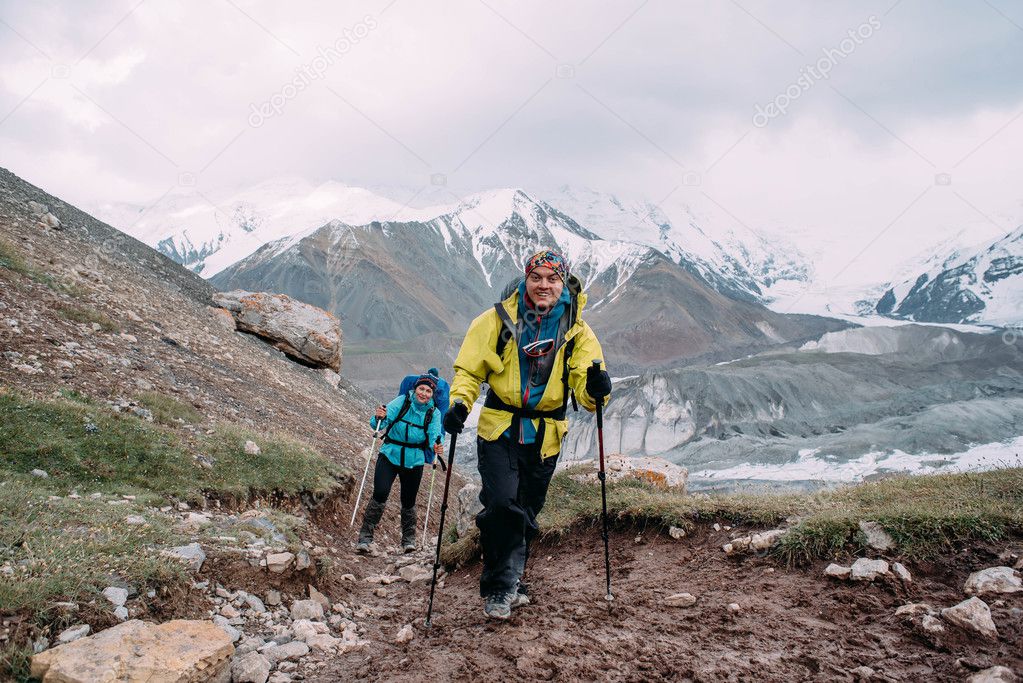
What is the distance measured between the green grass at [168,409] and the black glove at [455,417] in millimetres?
6706

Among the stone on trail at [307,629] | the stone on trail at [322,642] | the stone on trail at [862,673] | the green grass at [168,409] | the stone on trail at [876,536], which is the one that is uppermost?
the green grass at [168,409]

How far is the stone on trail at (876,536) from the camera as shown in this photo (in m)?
4.96

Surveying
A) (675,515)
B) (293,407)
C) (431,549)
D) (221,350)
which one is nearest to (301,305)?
(221,350)

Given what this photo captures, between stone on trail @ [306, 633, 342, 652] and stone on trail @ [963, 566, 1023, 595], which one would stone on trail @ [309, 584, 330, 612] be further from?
stone on trail @ [963, 566, 1023, 595]

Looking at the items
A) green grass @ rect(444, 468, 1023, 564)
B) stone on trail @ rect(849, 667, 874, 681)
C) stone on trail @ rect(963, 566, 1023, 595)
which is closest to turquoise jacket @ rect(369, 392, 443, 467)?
green grass @ rect(444, 468, 1023, 564)

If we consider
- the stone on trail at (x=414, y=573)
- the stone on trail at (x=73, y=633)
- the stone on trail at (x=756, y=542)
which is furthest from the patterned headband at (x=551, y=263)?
the stone on trail at (x=414, y=573)

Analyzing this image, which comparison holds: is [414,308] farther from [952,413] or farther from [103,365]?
[103,365]

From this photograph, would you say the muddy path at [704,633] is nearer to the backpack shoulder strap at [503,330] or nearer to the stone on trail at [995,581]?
the stone on trail at [995,581]

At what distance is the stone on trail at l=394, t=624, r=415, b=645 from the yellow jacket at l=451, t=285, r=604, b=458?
170cm

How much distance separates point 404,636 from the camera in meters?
5.02

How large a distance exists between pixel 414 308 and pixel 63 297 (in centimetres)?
17583

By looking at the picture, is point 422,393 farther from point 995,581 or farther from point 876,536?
point 995,581

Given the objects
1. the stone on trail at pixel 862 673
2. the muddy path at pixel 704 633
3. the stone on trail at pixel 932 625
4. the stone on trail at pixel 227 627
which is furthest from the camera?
the stone on trail at pixel 227 627

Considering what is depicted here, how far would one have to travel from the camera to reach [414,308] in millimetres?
187750
